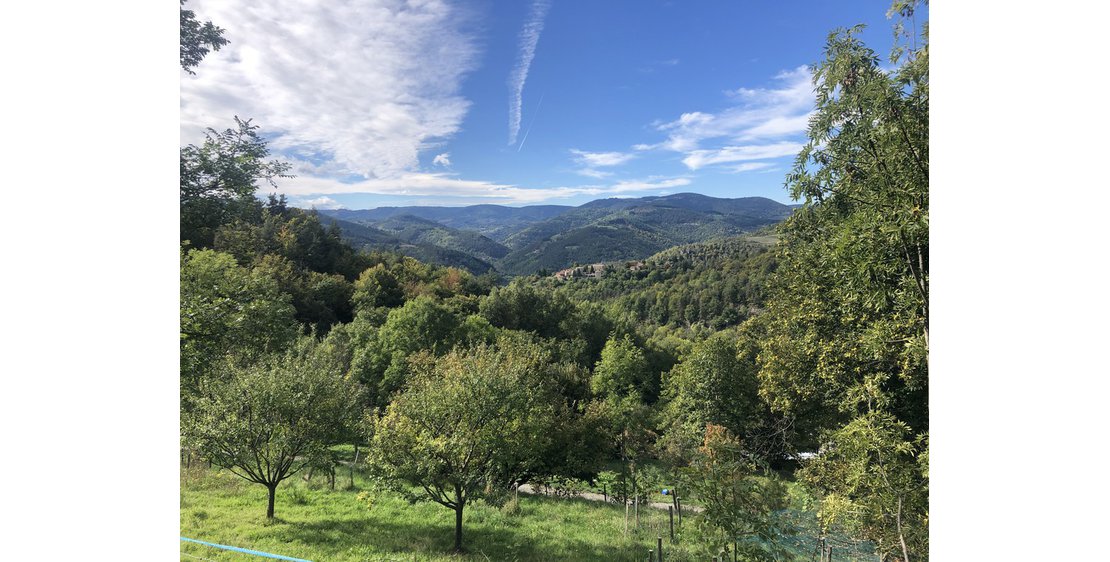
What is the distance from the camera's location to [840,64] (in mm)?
2590

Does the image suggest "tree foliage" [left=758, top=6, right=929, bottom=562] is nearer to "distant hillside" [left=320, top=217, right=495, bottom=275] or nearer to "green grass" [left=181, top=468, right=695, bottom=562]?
"green grass" [left=181, top=468, right=695, bottom=562]

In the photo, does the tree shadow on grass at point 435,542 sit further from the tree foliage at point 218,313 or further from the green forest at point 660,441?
the tree foliage at point 218,313

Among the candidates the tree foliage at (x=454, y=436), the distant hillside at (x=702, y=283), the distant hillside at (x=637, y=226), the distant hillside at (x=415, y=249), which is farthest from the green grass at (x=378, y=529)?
the distant hillside at (x=415, y=249)

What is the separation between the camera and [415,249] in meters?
22.8

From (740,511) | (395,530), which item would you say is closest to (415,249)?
(395,530)

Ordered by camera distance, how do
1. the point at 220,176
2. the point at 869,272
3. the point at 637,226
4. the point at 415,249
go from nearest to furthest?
1. the point at 869,272
2. the point at 220,176
3. the point at 637,226
4. the point at 415,249

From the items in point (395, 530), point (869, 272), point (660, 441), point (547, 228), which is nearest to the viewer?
point (869, 272)

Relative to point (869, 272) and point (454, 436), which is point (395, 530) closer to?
point (454, 436)

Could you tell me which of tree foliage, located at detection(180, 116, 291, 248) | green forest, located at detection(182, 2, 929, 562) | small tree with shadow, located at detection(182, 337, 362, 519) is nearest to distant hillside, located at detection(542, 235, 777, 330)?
green forest, located at detection(182, 2, 929, 562)

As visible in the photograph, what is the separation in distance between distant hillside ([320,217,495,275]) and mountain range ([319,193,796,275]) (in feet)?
0.18

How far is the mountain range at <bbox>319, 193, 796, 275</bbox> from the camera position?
5.75 m

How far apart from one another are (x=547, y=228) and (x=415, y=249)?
35.4 feet
